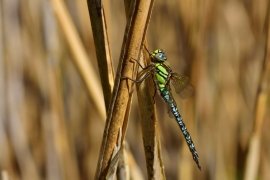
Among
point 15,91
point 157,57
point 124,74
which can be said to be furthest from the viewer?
point 15,91

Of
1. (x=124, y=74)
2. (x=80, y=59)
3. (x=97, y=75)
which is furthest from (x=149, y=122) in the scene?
(x=97, y=75)

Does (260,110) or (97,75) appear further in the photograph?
(97,75)

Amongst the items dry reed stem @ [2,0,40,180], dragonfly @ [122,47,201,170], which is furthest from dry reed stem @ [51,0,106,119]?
dry reed stem @ [2,0,40,180]

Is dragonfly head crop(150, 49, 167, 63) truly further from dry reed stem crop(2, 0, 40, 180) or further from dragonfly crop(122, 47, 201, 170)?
dry reed stem crop(2, 0, 40, 180)

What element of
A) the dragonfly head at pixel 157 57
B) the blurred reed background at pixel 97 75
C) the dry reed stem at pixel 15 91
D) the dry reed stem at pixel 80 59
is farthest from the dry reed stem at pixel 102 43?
the dry reed stem at pixel 15 91

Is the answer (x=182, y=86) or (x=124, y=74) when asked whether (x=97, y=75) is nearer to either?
(x=182, y=86)

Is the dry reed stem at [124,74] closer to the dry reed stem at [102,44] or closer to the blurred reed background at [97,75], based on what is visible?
the dry reed stem at [102,44]
